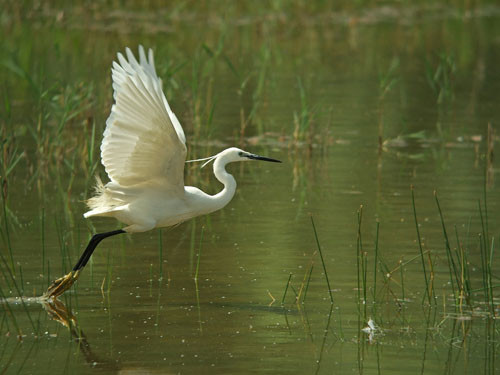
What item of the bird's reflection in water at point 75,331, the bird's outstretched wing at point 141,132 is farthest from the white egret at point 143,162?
the bird's reflection in water at point 75,331

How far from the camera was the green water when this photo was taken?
5.87 meters

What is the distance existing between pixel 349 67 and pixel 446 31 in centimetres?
535

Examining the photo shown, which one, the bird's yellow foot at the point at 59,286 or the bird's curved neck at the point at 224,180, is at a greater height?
the bird's curved neck at the point at 224,180

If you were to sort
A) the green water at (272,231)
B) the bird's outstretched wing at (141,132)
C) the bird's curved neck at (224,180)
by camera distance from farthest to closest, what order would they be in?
the bird's curved neck at (224,180), the bird's outstretched wing at (141,132), the green water at (272,231)

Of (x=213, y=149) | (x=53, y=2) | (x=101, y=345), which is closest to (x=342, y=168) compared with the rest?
(x=213, y=149)

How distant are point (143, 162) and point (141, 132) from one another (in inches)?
13.1

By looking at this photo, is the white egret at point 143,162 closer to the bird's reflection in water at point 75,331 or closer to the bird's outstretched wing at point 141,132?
the bird's outstretched wing at point 141,132

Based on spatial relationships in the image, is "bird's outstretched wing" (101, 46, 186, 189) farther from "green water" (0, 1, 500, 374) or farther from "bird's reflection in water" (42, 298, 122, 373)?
"bird's reflection in water" (42, 298, 122, 373)

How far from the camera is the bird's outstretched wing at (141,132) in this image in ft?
21.3

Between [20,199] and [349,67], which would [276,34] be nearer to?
[349,67]

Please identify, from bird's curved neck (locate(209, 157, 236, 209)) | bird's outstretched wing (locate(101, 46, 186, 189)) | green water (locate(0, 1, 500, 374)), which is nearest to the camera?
green water (locate(0, 1, 500, 374))

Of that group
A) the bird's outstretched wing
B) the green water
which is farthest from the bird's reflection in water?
the bird's outstretched wing

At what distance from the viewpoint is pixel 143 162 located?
22.8ft

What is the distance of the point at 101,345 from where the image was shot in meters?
5.92
